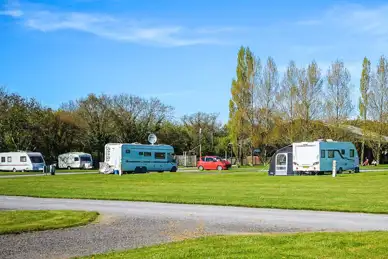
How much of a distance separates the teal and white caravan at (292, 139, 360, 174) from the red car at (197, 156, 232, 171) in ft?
46.1

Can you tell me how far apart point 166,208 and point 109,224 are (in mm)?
3623

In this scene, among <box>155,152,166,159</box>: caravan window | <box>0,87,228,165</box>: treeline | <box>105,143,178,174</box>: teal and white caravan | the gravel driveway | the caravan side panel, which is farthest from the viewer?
<box>0,87,228,165</box>: treeline

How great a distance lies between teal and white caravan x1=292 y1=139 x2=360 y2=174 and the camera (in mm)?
35875

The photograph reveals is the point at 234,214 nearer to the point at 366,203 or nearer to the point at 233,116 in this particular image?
the point at 366,203

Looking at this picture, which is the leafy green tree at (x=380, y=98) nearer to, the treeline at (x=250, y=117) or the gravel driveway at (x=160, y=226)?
the treeline at (x=250, y=117)

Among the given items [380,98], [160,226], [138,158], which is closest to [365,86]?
[380,98]

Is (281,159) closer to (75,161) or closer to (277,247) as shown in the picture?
(277,247)

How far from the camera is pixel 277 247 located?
8.59 m

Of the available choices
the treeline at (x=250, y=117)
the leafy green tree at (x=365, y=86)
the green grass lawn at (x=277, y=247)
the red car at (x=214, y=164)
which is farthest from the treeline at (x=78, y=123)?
the green grass lawn at (x=277, y=247)

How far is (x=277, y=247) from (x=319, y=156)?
92.6 ft

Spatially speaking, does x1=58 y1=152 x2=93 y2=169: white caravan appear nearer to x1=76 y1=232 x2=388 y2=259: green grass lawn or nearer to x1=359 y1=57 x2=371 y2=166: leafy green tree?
x1=359 y1=57 x2=371 y2=166: leafy green tree

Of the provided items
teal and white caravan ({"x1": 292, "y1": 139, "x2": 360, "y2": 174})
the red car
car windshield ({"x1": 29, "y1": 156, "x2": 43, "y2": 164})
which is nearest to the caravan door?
teal and white caravan ({"x1": 292, "y1": 139, "x2": 360, "y2": 174})

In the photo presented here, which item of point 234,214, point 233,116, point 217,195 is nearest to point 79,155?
point 233,116

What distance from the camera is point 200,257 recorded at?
25.8 ft
